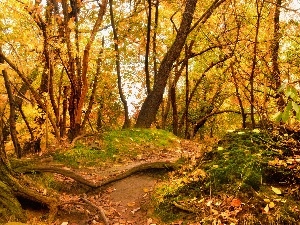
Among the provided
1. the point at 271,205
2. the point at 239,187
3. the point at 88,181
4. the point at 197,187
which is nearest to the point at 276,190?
the point at 271,205

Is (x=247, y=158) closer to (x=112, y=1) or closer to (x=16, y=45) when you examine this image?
(x=16, y=45)

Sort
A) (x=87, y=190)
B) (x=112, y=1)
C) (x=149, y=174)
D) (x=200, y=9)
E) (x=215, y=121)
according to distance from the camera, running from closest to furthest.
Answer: (x=87, y=190), (x=149, y=174), (x=112, y=1), (x=200, y=9), (x=215, y=121)

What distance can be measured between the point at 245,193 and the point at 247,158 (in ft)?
2.43

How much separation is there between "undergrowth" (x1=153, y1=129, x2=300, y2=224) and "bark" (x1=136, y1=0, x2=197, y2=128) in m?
5.62

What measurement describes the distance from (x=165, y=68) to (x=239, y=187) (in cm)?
742

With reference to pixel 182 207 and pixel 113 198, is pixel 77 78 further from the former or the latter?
pixel 182 207

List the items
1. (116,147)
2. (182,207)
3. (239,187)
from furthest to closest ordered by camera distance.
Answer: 1. (116,147)
2. (182,207)
3. (239,187)

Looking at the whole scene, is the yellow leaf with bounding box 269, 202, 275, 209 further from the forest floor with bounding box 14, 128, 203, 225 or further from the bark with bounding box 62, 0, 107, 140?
the bark with bounding box 62, 0, 107, 140

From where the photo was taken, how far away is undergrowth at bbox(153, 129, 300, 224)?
13.2ft

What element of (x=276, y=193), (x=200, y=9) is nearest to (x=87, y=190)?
(x=276, y=193)

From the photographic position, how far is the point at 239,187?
4488 millimetres

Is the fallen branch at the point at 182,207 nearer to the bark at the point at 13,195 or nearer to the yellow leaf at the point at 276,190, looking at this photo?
the yellow leaf at the point at 276,190

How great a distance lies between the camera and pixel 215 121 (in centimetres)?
2467

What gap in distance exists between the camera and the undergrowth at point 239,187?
13.2 feet
